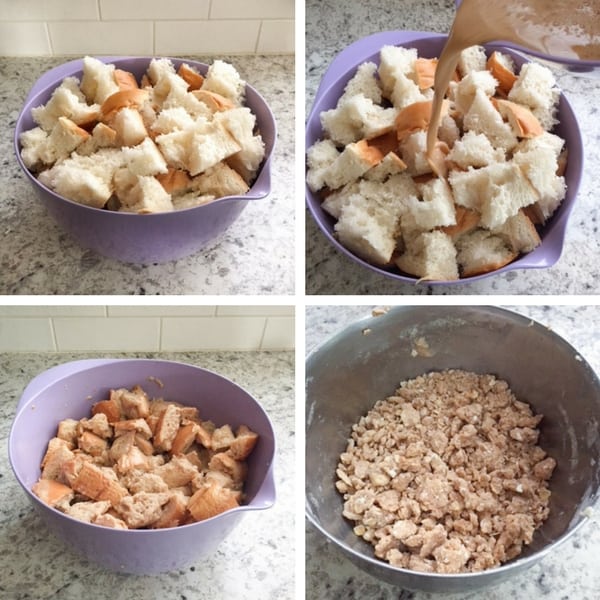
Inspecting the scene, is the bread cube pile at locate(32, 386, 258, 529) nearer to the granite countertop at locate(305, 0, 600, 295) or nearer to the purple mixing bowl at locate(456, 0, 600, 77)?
the granite countertop at locate(305, 0, 600, 295)

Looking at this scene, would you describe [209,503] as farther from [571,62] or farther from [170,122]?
[571,62]

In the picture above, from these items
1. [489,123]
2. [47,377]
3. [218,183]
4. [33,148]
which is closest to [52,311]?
[47,377]

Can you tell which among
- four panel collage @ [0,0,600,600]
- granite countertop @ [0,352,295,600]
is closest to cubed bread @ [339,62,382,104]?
four panel collage @ [0,0,600,600]

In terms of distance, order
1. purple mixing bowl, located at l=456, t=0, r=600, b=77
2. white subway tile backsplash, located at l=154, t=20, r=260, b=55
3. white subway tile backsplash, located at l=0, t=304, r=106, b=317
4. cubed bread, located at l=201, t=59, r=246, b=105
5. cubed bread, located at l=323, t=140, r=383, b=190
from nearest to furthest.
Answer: purple mixing bowl, located at l=456, t=0, r=600, b=77 < cubed bread, located at l=323, t=140, r=383, b=190 < cubed bread, located at l=201, t=59, r=246, b=105 < white subway tile backsplash, located at l=0, t=304, r=106, b=317 < white subway tile backsplash, located at l=154, t=20, r=260, b=55

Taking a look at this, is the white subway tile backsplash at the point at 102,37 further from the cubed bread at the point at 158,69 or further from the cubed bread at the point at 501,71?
the cubed bread at the point at 501,71

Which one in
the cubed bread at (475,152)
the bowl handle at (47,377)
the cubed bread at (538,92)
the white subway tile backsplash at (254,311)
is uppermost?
the cubed bread at (538,92)

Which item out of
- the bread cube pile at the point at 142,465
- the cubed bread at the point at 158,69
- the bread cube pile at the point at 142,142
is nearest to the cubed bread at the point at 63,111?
the bread cube pile at the point at 142,142
